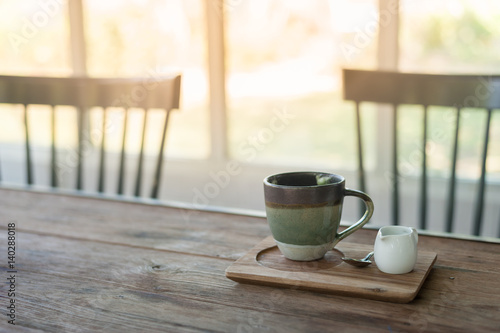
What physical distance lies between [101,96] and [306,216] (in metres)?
1.01

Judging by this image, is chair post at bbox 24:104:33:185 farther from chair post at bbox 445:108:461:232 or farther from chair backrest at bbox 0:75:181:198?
chair post at bbox 445:108:461:232

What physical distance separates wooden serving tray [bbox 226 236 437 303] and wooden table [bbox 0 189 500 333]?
0.01 m

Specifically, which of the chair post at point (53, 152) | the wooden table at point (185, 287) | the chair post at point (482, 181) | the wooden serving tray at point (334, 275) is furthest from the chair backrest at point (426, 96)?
the chair post at point (53, 152)

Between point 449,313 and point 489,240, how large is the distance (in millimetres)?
323

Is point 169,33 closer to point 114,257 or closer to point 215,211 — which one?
point 215,211

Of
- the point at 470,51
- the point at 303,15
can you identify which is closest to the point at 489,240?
the point at 470,51

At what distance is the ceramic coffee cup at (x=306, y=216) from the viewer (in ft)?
2.59

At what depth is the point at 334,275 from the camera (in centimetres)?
77

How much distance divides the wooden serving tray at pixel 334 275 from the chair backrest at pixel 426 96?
595 millimetres

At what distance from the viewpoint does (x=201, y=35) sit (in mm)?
2637

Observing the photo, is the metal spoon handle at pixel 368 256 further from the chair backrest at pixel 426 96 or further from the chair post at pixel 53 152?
the chair post at pixel 53 152

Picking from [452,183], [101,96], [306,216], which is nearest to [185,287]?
[306,216]

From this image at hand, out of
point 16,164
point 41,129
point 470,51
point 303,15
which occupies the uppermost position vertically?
point 303,15

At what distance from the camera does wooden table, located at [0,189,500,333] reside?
2.23ft
